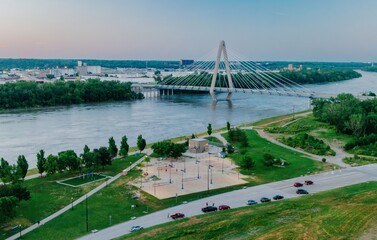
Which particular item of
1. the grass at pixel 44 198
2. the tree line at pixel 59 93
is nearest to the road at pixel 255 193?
the grass at pixel 44 198

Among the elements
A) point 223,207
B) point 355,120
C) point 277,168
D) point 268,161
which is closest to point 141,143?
point 268,161

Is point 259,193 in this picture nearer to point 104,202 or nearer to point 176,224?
point 176,224

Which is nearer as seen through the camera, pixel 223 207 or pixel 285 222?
pixel 285 222

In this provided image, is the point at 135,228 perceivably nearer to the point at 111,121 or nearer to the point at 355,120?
the point at 355,120

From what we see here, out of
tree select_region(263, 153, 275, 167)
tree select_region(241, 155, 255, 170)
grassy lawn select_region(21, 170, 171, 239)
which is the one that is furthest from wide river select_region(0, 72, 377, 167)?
tree select_region(263, 153, 275, 167)

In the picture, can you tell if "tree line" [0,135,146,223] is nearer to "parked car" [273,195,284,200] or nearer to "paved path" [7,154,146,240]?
"paved path" [7,154,146,240]

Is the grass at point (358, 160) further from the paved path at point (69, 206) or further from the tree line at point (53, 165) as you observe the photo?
the tree line at point (53, 165)

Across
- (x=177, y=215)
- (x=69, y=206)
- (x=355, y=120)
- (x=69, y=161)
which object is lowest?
(x=69, y=206)
